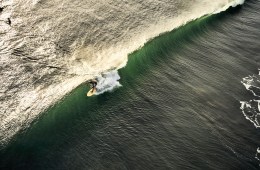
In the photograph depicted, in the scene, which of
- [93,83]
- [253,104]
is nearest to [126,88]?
[93,83]

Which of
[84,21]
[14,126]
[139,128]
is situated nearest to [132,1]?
[84,21]

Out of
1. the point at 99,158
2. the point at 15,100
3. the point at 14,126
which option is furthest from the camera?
the point at 15,100

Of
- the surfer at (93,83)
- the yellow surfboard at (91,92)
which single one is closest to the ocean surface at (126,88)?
the yellow surfboard at (91,92)

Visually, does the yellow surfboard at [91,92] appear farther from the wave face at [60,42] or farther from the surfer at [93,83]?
the wave face at [60,42]

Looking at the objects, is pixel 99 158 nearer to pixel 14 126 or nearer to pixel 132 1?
pixel 14 126

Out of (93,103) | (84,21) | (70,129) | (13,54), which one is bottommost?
(70,129)

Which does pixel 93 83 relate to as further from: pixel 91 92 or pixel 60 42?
pixel 60 42

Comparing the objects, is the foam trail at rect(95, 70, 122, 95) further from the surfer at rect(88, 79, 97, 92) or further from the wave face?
the wave face
